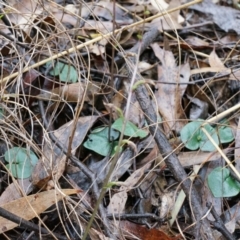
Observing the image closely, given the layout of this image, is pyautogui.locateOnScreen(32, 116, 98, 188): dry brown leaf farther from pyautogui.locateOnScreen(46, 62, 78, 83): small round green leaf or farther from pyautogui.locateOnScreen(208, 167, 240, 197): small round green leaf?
pyautogui.locateOnScreen(208, 167, 240, 197): small round green leaf

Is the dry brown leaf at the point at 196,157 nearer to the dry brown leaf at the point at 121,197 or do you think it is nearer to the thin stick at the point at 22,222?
the dry brown leaf at the point at 121,197

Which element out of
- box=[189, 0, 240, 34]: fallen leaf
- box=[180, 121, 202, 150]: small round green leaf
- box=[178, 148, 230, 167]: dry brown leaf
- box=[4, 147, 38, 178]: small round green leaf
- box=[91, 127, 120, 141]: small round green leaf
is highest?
box=[189, 0, 240, 34]: fallen leaf

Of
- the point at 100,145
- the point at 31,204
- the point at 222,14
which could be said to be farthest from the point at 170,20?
the point at 31,204

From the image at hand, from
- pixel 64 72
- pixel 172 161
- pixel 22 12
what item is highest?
pixel 22 12

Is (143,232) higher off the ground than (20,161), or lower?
lower

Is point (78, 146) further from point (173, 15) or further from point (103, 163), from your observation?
point (173, 15)

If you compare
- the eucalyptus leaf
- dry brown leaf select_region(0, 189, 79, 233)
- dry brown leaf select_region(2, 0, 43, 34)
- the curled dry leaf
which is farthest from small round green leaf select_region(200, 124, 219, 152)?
dry brown leaf select_region(2, 0, 43, 34)

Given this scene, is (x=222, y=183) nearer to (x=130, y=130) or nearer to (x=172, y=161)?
(x=172, y=161)
